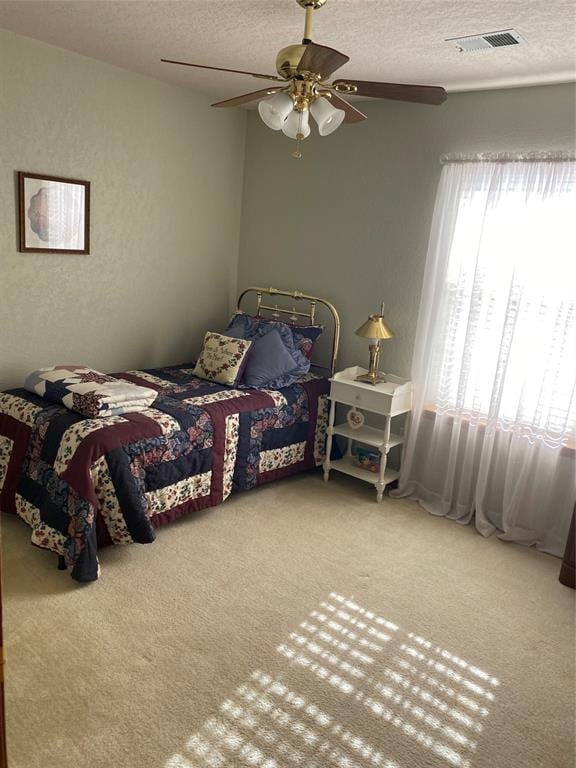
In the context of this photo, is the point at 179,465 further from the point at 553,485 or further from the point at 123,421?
the point at 553,485

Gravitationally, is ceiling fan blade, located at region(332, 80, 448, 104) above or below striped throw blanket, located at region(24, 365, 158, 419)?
above

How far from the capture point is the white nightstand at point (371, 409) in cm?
386

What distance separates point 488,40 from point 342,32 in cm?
66

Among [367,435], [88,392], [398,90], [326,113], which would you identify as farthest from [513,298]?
[88,392]

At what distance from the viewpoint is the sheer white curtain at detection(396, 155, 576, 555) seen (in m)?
3.32

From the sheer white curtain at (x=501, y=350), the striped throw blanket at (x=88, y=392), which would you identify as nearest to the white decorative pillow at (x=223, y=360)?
the striped throw blanket at (x=88, y=392)

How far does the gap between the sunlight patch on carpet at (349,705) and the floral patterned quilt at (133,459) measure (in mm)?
1023

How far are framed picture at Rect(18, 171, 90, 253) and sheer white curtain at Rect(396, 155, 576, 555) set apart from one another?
88.8 inches

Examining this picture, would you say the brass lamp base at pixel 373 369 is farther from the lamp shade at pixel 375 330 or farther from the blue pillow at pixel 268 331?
the blue pillow at pixel 268 331

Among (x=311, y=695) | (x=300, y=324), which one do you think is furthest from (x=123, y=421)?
(x=300, y=324)

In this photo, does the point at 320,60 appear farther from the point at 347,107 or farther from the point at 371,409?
the point at 371,409

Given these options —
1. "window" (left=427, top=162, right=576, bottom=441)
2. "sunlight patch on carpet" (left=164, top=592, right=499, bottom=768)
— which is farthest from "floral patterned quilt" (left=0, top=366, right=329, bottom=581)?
"window" (left=427, top=162, right=576, bottom=441)

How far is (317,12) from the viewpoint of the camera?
8.25ft

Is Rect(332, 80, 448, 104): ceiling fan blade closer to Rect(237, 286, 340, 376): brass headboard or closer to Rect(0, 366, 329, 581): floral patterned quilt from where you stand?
Rect(0, 366, 329, 581): floral patterned quilt
